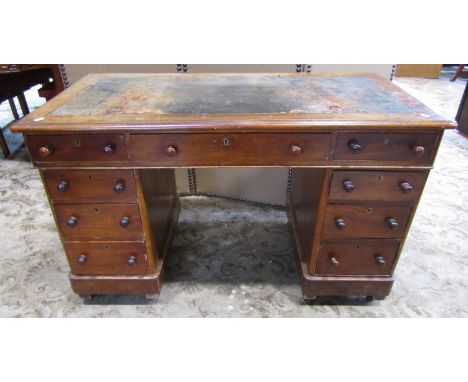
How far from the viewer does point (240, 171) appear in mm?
2125

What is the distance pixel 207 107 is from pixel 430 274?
4.41 ft

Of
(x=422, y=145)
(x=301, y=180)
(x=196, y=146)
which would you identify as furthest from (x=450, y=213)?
(x=196, y=146)

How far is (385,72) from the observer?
5.87 ft

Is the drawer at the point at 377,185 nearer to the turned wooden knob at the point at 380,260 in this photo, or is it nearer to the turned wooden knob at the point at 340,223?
the turned wooden knob at the point at 340,223

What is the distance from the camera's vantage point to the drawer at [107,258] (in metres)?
1.34

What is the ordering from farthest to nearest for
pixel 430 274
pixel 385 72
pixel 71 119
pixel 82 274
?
pixel 385 72, pixel 430 274, pixel 82 274, pixel 71 119

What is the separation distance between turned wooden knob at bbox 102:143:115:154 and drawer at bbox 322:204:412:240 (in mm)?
792

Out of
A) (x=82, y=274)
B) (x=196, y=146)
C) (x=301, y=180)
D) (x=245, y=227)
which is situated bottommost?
(x=245, y=227)

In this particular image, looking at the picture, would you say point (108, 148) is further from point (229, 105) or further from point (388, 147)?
point (388, 147)

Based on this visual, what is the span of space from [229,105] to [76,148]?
0.54 m

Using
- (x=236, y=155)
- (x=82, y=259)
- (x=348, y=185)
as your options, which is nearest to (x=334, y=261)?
(x=348, y=185)

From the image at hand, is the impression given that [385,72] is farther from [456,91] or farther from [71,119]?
[456,91]

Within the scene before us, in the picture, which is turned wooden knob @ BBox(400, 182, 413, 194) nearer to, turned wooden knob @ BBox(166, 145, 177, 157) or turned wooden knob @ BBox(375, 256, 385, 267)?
turned wooden knob @ BBox(375, 256, 385, 267)

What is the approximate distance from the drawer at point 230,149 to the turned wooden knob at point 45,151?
260 millimetres
